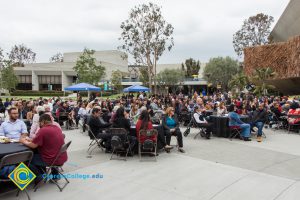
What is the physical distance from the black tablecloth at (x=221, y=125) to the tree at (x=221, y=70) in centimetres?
4375

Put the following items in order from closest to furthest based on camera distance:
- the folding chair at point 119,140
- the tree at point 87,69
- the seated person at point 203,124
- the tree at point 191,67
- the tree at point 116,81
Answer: the folding chair at point 119,140 < the seated person at point 203,124 < the tree at point 87,69 < the tree at point 116,81 < the tree at point 191,67

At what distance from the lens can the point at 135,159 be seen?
670cm

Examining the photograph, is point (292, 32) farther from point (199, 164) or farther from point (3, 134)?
point (3, 134)

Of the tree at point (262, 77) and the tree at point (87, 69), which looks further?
the tree at point (87, 69)

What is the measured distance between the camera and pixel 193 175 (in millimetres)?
5441

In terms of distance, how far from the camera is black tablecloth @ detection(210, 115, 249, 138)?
9.78 metres

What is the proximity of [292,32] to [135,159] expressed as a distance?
3718cm

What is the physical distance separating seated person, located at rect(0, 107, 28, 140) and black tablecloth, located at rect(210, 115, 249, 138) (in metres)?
6.59

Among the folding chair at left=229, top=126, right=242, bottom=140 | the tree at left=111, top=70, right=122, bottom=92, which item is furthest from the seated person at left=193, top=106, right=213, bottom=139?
the tree at left=111, top=70, right=122, bottom=92

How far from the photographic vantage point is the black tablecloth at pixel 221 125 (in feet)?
32.1

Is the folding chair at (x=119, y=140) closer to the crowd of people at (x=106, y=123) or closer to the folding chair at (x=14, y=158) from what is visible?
the crowd of people at (x=106, y=123)

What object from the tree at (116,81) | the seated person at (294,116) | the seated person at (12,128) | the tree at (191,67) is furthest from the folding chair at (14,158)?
the tree at (191,67)

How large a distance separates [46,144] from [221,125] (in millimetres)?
6859

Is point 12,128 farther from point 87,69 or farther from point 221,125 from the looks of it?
point 87,69
